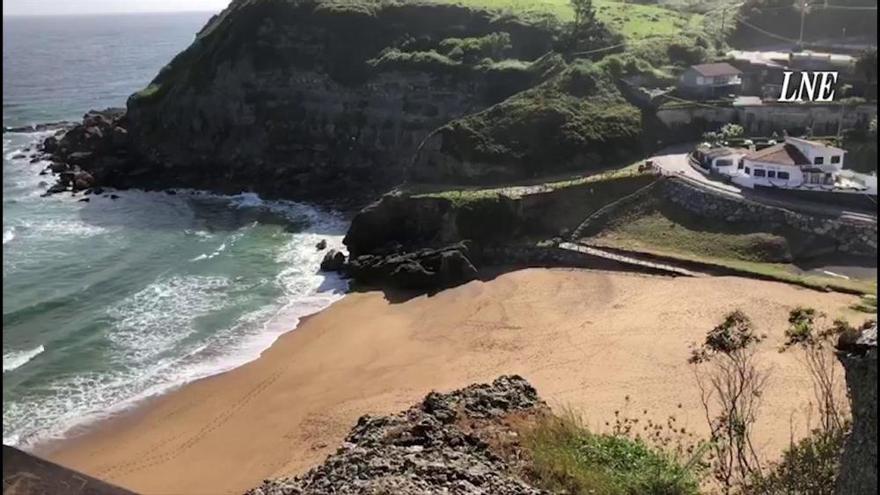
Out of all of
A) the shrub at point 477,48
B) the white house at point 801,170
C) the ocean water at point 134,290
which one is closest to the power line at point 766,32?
the shrub at point 477,48

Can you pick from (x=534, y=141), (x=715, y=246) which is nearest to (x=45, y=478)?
(x=715, y=246)

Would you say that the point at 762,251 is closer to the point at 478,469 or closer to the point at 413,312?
the point at 413,312

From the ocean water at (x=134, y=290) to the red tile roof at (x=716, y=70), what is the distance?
21.8m

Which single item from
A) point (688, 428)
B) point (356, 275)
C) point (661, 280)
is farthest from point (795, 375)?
point (356, 275)

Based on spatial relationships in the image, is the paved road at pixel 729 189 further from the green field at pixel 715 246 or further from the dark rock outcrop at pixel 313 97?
the dark rock outcrop at pixel 313 97

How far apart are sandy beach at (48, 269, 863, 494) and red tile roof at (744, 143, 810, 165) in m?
7.06

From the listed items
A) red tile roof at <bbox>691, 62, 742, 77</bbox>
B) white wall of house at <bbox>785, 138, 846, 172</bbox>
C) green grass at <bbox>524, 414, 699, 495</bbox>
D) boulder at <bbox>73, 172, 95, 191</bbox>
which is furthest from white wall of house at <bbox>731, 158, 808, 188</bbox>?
boulder at <bbox>73, 172, 95, 191</bbox>

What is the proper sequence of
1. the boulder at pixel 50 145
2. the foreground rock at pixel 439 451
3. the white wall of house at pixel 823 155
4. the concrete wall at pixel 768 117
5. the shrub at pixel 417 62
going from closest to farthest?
the foreground rock at pixel 439 451, the white wall of house at pixel 823 155, the concrete wall at pixel 768 117, the shrub at pixel 417 62, the boulder at pixel 50 145

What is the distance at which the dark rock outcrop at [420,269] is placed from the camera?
105 feet

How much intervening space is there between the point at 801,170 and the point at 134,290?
93.4 feet

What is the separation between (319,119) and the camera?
5209 cm

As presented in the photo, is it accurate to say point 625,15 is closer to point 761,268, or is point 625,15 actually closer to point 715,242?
point 715,242

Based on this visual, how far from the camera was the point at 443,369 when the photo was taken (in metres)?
25.6

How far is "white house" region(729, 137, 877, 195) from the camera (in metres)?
32.4
